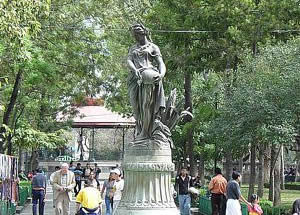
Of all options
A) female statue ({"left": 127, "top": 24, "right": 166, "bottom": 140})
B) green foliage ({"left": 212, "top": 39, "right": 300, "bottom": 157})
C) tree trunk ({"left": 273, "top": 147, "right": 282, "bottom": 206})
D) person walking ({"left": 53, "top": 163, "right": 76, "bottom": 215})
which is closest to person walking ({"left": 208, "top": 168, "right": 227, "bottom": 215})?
green foliage ({"left": 212, "top": 39, "right": 300, "bottom": 157})

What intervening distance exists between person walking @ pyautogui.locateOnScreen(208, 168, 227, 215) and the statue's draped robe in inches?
293

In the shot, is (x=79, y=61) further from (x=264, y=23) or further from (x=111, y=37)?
(x=264, y=23)

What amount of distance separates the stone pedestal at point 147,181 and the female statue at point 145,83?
33cm

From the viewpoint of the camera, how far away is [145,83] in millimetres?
12008

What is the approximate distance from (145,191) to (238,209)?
361 cm

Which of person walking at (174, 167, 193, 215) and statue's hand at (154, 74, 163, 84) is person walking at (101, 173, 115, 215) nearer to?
person walking at (174, 167, 193, 215)

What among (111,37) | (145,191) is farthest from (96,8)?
(145,191)

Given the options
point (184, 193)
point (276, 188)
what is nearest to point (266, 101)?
point (184, 193)

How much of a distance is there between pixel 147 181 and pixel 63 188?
15.6ft

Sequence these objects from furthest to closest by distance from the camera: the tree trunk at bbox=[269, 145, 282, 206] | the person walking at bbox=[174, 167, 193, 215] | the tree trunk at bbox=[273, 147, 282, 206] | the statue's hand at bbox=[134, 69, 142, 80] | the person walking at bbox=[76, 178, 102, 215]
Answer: the tree trunk at bbox=[269, 145, 282, 206]
the tree trunk at bbox=[273, 147, 282, 206]
the person walking at bbox=[174, 167, 193, 215]
the person walking at bbox=[76, 178, 102, 215]
the statue's hand at bbox=[134, 69, 142, 80]

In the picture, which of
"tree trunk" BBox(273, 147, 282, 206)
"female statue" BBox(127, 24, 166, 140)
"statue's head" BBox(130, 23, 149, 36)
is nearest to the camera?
"female statue" BBox(127, 24, 166, 140)

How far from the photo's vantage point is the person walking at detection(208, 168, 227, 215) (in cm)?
1938

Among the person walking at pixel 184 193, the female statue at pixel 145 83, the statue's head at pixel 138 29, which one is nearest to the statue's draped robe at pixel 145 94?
the female statue at pixel 145 83

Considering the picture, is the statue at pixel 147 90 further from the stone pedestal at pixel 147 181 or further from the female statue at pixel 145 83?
the stone pedestal at pixel 147 181
